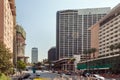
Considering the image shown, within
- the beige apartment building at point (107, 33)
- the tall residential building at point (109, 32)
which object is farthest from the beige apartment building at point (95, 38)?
the tall residential building at point (109, 32)

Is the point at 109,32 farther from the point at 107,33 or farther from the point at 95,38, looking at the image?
the point at 95,38

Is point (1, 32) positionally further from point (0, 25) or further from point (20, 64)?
point (20, 64)

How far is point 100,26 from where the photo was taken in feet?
573

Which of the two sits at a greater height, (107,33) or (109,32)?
(109,32)

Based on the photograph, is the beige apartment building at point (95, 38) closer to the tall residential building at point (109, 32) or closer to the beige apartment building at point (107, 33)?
the beige apartment building at point (107, 33)

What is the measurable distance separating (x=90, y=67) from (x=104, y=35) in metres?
20.2

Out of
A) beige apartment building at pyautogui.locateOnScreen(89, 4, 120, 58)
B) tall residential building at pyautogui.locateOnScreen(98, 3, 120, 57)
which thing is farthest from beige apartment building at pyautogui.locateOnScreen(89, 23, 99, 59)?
tall residential building at pyautogui.locateOnScreen(98, 3, 120, 57)

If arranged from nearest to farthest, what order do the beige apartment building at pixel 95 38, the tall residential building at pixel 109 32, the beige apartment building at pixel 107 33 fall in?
the tall residential building at pixel 109 32 < the beige apartment building at pixel 107 33 < the beige apartment building at pixel 95 38

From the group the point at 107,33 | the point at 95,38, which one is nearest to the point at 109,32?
the point at 107,33

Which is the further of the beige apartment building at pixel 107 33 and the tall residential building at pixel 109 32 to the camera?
the beige apartment building at pixel 107 33

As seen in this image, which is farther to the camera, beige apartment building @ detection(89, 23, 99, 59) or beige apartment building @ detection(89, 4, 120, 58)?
beige apartment building @ detection(89, 23, 99, 59)

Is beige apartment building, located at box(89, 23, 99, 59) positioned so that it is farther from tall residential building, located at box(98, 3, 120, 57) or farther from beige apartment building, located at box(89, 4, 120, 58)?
tall residential building, located at box(98, 3, 120, 57)

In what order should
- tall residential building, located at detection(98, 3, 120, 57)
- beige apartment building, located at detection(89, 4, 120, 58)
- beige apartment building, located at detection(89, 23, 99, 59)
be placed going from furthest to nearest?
1. beige apartment building, located at detection(89, 23, 99, 59)
2. beige apartment building, located at detection(89, 4, 120, 58)
3. tall residential building, located at detection(98, 3, 120, 57)

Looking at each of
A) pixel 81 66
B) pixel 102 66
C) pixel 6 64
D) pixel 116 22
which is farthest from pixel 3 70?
pixel 81 66
